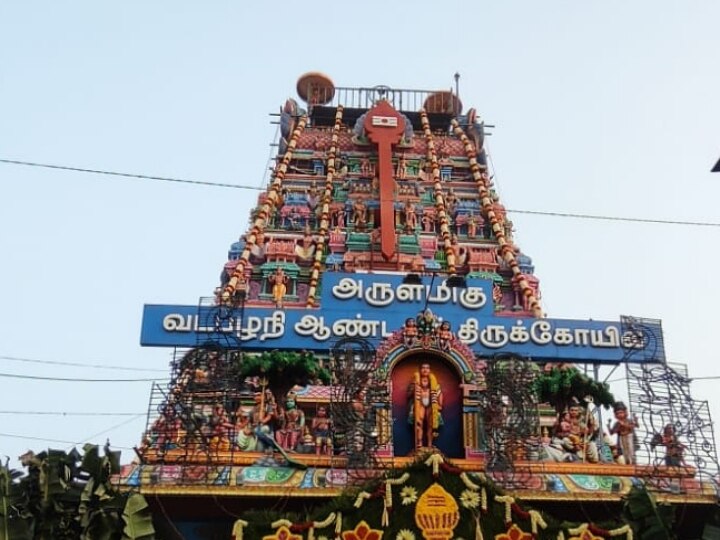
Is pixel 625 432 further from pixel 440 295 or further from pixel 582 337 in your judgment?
pixel 440 295

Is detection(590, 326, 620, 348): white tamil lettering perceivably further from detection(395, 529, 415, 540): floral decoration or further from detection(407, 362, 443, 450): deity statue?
detection(395, 529, 415, 540): floral decoration

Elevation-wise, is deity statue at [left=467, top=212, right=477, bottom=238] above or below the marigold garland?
above

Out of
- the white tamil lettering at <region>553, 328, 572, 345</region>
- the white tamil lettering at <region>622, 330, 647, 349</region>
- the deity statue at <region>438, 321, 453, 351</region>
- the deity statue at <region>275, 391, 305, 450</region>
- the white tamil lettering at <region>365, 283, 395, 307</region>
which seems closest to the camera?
the deity statue at <region>275, 391, 305, 450</region>

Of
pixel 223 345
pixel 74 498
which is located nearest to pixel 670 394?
pixel 223 345

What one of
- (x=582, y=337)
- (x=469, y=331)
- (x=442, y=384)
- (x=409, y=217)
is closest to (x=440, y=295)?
Answer: (x=469, y=331)

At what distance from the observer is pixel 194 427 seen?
769 inches

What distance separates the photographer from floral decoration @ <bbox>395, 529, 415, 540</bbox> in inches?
656

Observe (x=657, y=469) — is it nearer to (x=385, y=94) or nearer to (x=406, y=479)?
(x=406, y=479)

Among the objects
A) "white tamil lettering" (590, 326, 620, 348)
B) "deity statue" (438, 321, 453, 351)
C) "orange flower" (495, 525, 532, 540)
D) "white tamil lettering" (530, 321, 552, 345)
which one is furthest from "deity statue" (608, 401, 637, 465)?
"orange flower" (495, 525, 532, 540)

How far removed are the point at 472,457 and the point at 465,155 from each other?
22291 mm

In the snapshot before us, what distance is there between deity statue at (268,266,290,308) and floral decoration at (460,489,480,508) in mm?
14677

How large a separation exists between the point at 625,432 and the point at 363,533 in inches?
315

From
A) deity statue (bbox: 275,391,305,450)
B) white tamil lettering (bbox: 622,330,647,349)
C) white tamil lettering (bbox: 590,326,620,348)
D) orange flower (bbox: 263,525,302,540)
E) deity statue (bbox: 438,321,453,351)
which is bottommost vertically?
orange flower (bbox: 263,525,302,540)

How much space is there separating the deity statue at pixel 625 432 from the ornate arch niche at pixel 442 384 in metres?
3.57
